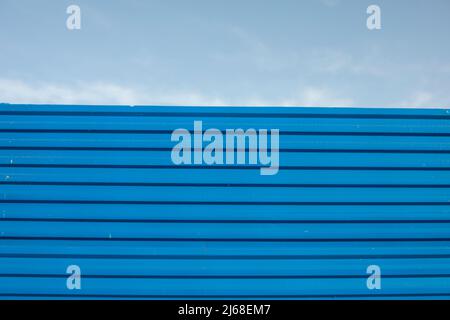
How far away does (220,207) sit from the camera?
273 centimetres

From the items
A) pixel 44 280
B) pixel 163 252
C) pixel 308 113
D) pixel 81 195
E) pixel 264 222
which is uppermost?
pixel 308 113

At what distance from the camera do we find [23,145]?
8.89 ft

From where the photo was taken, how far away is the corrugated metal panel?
2.70m

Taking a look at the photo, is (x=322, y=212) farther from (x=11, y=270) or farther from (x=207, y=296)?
(x=11, y=270)

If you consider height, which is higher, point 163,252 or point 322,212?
point 322,212

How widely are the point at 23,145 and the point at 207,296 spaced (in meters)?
2.00

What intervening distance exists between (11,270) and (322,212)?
2.64m

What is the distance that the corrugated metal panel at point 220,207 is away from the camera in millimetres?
2699

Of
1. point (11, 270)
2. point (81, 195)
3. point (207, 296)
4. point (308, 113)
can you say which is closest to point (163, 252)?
point (207, 296)

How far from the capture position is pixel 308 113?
2.78 m
